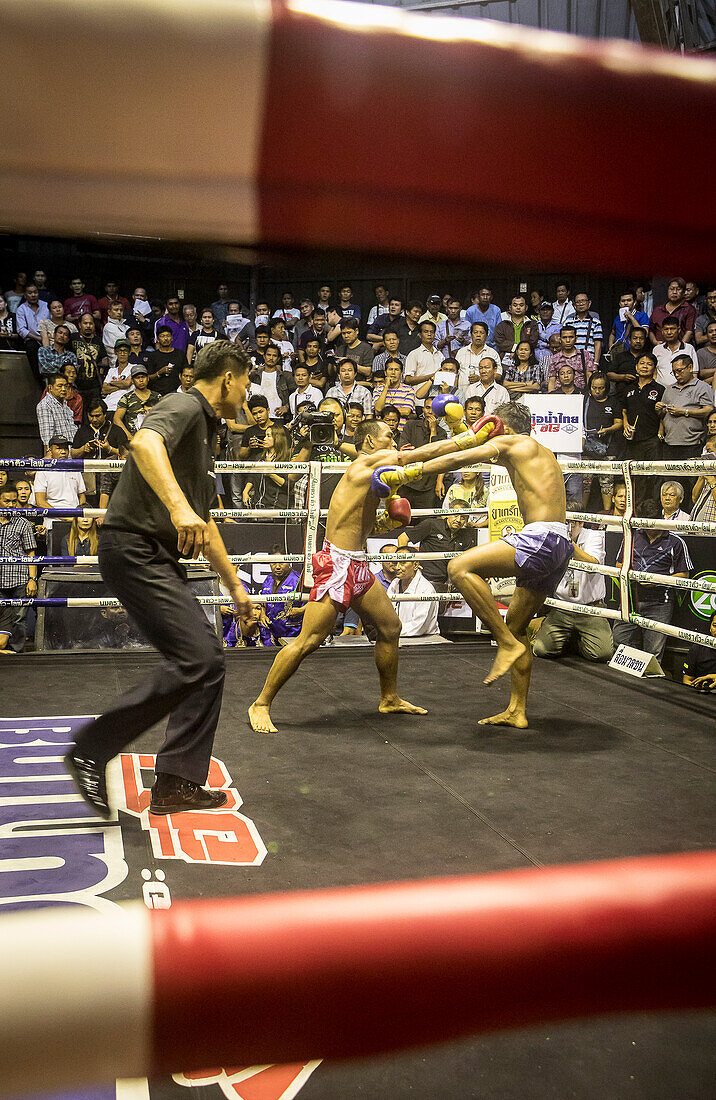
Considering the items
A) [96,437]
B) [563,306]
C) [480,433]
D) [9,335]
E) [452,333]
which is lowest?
[96,437]

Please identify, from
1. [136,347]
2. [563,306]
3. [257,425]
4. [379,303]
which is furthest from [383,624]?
[563,306]

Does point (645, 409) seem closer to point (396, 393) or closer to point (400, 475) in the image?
point (396, 393)

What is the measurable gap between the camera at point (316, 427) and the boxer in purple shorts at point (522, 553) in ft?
7.15

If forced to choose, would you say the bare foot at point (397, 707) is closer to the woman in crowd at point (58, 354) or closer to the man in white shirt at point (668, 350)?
the man in white shirt at point (668, 350)

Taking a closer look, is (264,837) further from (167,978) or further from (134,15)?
(134,15)

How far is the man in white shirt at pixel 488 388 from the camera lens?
263 inches

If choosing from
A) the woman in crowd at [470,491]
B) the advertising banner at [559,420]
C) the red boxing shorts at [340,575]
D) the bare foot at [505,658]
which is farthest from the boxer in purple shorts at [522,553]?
the advertising banner at [559,420]

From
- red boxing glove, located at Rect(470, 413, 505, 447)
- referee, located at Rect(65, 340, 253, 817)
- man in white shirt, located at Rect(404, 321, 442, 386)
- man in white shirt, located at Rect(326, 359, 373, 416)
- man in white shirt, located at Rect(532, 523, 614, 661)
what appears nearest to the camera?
referee, located at Rect(65, 340, 253, 817)

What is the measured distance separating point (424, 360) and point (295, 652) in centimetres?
388

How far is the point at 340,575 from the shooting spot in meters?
3.76

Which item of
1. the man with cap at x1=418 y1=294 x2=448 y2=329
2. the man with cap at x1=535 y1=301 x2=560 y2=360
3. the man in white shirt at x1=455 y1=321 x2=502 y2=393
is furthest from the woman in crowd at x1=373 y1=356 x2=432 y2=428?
the man with cap at x1=535 y1=301 x2=560 y2=360

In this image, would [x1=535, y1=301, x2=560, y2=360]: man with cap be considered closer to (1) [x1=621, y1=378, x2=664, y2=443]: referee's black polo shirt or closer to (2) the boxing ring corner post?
(1) [x1=621, y1=378, x2=664, y2=443]: referee's black polo shirt

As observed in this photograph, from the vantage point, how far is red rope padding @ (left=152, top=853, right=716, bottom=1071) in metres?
0.52

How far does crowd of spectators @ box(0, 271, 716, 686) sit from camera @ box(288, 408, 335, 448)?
0.09 feet
